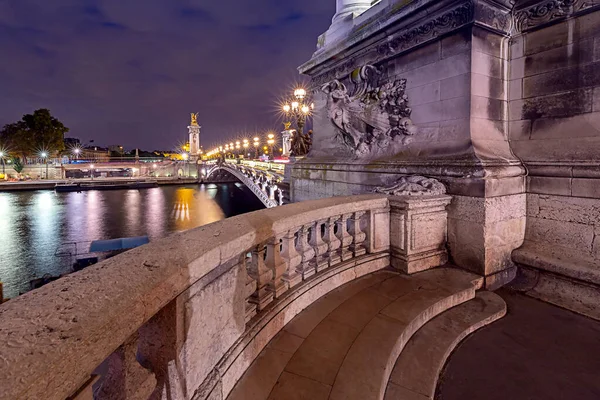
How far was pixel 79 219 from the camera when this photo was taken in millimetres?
29859

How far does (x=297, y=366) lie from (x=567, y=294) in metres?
3.47

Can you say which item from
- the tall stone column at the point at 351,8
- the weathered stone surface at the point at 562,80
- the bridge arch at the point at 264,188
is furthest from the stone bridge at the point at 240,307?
the bridge arch at the point at 264,188

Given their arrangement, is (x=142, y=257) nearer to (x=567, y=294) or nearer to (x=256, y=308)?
(x=256, y=308)

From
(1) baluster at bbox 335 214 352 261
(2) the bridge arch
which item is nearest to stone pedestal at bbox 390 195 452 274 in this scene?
(1) baluster at bbox 335 214 352 261

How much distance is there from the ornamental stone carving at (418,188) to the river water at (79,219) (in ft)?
57.9

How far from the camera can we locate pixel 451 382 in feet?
8.06

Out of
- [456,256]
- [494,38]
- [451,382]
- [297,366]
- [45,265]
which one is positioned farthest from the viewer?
[45,265]

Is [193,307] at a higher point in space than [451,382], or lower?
higher

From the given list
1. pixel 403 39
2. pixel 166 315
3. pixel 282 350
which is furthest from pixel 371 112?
pixel 166 315

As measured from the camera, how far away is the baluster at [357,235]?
398 cm

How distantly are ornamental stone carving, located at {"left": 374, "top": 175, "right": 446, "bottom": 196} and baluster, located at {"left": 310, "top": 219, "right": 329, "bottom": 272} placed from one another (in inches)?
59.6

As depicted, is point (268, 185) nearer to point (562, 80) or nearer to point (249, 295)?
point (562, 80)

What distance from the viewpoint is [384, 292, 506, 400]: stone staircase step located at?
2291 millimetres

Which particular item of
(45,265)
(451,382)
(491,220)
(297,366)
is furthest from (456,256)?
(45,265)
